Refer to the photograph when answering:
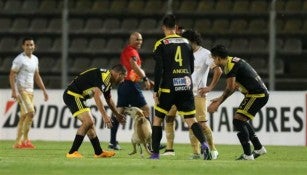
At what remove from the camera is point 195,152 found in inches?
598

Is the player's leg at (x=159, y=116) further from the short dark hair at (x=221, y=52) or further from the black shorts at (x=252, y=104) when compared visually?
the black shorts at (x=252, y=104)

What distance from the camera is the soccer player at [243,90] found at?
1442 cm

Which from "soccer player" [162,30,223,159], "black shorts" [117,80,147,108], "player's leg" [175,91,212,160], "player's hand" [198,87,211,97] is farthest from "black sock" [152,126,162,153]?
"black shorts" [117,80,147,108]

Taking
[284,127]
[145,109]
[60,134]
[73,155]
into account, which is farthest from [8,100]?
[73,155]

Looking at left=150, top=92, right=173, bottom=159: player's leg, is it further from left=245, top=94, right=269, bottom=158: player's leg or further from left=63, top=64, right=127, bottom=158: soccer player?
left=245, top=94, right=269, bottom=158: player's leg

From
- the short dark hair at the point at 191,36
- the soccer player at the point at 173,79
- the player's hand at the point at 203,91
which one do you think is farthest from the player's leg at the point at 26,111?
the soccer player at the point at 173,79

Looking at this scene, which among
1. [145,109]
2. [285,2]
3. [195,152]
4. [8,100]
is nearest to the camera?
[195,152]

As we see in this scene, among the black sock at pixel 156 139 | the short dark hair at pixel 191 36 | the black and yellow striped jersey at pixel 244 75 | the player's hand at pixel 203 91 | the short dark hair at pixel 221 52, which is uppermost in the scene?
the short dark hair at pixel 191 36

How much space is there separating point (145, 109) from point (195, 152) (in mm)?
4161

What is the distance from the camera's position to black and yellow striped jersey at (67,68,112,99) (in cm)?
1429

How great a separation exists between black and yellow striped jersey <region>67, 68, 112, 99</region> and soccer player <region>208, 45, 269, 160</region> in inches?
63.7

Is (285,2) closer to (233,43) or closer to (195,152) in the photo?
(233,43)

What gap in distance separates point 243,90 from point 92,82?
2346 millimetres

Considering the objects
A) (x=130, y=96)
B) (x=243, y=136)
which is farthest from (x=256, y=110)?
(x=130, y=96)
